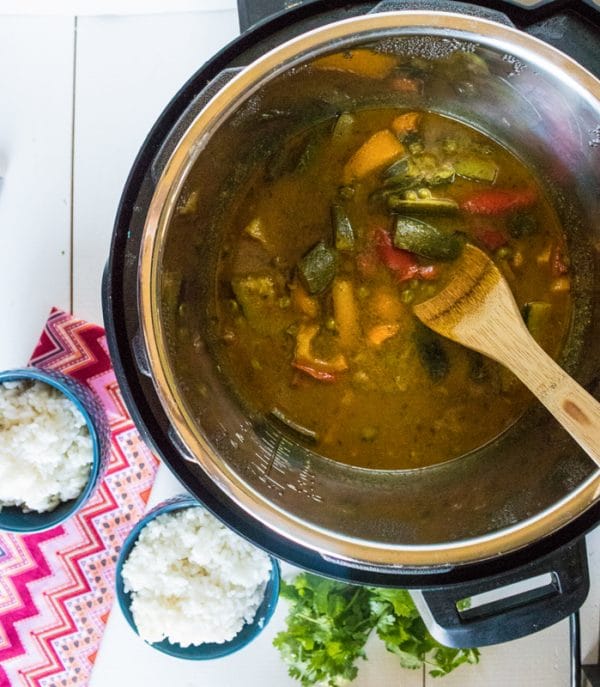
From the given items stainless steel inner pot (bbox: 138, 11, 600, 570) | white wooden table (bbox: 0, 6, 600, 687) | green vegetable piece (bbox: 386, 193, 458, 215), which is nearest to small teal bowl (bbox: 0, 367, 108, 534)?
white wooden table (bbox: 0, 6, 600, 687)

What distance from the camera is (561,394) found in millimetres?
1146

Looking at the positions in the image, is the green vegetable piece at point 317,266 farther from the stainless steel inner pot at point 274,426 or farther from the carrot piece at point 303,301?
the stainless steel inner pot at point 274,426

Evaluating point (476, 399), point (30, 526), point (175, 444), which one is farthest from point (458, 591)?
point (30, 526)

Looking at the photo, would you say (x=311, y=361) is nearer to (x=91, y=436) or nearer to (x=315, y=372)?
(x=315, y=372)

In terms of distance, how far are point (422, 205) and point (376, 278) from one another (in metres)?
0.14

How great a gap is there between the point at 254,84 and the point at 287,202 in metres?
0.28

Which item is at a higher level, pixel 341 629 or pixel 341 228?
pixel 341 228

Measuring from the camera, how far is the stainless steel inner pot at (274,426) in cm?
106

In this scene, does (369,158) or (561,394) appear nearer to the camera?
(561,394)

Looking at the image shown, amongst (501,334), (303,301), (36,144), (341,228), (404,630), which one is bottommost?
(404,630)

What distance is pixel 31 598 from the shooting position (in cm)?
152

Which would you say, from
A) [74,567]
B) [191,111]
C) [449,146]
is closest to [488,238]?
[449,146]

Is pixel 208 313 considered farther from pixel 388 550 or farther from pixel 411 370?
pixel 388 550

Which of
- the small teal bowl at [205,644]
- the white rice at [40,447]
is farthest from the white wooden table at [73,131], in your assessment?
the small teal bowl at [205,644]
